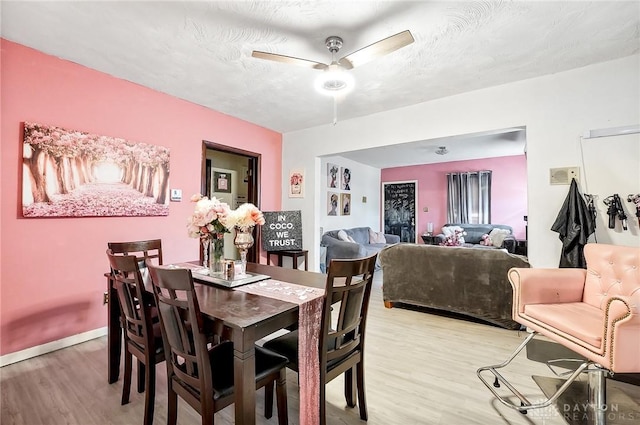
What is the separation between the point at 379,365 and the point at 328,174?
4.36 metres

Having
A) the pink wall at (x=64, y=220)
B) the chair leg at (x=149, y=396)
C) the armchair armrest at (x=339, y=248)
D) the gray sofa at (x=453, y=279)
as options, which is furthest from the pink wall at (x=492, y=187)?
the chair leg at (x=149, y=396)

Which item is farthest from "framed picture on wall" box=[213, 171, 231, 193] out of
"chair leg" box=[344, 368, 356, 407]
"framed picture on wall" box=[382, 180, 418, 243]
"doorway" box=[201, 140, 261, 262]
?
"framed picture on wall" box=[382, 180, 418, 243]

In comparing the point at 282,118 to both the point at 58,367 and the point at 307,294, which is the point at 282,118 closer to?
the point at 307,294

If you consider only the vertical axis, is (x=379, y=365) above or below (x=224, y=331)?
below

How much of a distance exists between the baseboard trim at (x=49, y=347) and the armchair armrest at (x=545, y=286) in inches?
140

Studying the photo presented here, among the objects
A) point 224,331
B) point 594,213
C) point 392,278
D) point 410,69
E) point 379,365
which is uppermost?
point 410,69

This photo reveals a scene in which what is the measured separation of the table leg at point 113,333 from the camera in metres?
1.95

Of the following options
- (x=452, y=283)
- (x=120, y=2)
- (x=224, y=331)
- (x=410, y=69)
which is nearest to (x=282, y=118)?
(x=410, y=69)

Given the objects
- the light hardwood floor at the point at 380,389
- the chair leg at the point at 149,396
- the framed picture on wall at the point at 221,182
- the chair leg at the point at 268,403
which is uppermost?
the framed picture on wall at the point at 221,182

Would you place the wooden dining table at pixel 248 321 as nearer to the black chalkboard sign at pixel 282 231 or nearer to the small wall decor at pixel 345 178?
the black chalkboard sign at pixel 282 231

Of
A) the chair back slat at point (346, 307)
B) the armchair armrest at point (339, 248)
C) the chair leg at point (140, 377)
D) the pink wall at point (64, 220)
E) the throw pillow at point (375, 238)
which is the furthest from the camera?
the throw pillow at point (375, 238)

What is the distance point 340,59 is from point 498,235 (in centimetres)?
521

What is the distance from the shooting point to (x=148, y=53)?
2.35 meters

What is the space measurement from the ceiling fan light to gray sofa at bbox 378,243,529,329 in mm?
1998
